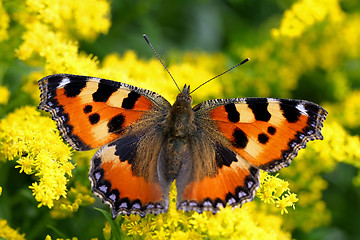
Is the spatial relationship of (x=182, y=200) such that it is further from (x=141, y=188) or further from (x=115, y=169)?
(x=115, y=169)

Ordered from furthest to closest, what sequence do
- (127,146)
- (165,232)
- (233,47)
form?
(233,47) < (127,146) < (165,232)

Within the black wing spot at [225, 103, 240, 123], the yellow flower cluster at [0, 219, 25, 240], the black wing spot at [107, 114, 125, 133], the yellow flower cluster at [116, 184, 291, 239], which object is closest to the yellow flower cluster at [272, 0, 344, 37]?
the black wing spot at [225, 103, 240, 123]

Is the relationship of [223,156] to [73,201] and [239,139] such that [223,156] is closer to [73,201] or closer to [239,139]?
[239,139]

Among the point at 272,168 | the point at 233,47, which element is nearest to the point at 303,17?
the point at 233,47

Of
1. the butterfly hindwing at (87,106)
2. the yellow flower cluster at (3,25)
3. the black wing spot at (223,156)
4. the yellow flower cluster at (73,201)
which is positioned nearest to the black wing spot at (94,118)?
the butterfly hindwing at (87,106)

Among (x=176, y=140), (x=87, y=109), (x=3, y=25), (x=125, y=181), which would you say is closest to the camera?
(x=125, y=181)

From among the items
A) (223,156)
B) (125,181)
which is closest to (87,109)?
(125,181)

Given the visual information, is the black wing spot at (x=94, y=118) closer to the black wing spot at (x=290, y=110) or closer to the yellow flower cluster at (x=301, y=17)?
the black wing spot at (x=290, y=110)
